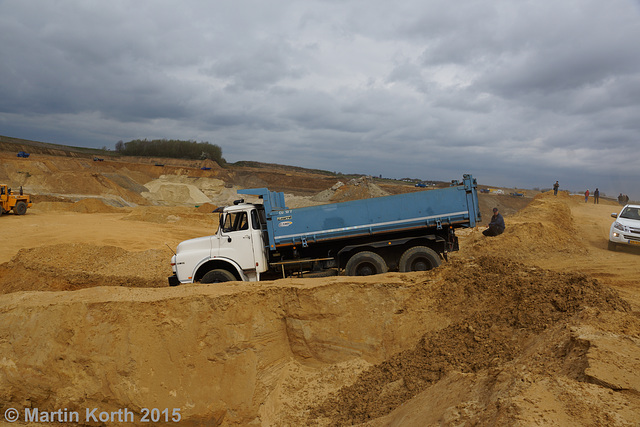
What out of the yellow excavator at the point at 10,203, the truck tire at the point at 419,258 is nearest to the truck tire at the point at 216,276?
the truck tire at the point at 419,258

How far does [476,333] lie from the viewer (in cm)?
584

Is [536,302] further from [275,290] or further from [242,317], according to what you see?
[242,317]

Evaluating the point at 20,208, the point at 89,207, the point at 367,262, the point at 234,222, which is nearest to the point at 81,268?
the point at 234,222

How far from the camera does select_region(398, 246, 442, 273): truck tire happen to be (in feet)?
30.9

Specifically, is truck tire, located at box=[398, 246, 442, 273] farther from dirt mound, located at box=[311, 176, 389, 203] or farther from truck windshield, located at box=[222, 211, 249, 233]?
dirt mound, located at box=[311, 176, 389, 203]

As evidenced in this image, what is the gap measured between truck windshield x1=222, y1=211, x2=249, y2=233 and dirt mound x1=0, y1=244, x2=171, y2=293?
15.2ft

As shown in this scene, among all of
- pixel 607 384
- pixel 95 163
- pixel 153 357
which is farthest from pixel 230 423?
pixel 95 163

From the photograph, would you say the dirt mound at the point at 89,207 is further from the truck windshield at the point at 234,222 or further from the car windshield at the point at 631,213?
the car windshield at the point at 631,213

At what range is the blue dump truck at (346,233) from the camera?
947 centimetres

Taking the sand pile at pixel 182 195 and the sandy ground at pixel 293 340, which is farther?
the sand pile at pixel 182 195

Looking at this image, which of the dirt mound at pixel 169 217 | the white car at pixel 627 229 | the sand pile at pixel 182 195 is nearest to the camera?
the white car at pixel 627 229

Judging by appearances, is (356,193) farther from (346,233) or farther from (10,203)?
(10,203)

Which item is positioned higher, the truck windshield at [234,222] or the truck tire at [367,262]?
the truck windshield at [234,222]

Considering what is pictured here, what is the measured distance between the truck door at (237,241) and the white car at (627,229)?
13.1 meters
